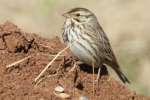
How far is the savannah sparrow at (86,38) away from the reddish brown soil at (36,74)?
1.68 feet

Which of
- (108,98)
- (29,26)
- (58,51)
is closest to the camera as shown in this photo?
(108,98)

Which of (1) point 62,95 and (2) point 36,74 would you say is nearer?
(1) point 62,95

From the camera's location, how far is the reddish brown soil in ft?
32.3

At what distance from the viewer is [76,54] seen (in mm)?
11766

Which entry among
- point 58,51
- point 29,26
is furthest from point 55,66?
point 29,26

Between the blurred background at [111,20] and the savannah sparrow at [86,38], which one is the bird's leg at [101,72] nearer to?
the savannah sparrow at [86,38]

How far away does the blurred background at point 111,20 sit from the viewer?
57.8 ft

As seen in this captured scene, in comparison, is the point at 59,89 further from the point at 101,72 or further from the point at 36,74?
the point at 101,72

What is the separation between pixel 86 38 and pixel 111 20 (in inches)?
281

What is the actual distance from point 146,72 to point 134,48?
3.39 feet

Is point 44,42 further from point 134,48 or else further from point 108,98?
point 134,48

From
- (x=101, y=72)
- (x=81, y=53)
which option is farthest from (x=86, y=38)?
(x=101, y=72)

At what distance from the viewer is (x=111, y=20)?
19.2 metres

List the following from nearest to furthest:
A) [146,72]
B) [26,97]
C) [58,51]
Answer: [26,97]
[58,51]
[146,72]
